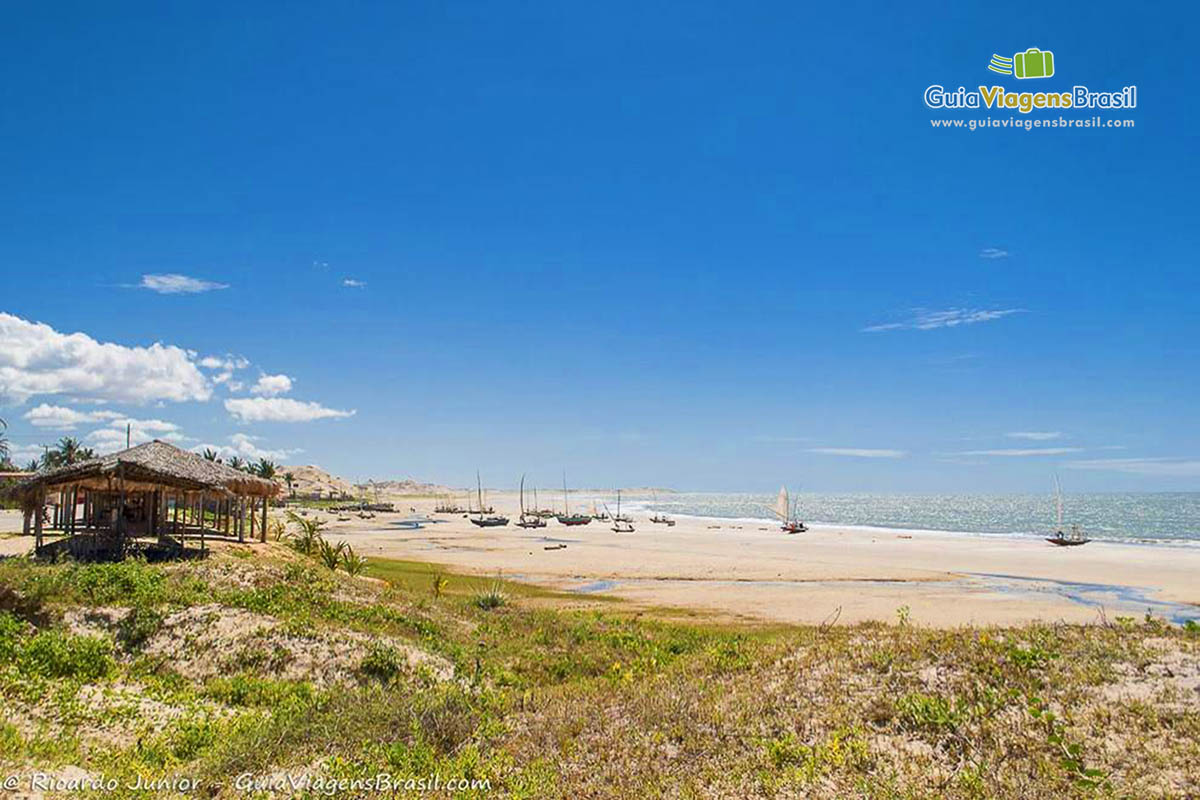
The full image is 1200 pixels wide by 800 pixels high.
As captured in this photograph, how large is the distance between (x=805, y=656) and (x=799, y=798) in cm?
391

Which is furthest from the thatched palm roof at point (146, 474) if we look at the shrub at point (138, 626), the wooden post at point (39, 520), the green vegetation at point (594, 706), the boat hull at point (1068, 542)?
the boat hull at point (1068, 542)

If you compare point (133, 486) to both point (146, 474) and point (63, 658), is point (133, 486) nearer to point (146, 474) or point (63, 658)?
point (146, 474)

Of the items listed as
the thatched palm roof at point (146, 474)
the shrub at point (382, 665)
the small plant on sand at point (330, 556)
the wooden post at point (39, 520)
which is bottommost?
the shrub at point (382, 665)

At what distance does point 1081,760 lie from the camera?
6492mm

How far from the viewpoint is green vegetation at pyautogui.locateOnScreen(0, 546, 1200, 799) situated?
22.5 ft

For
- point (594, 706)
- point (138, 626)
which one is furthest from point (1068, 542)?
point (138, 626)

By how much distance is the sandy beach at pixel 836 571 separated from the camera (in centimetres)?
2806

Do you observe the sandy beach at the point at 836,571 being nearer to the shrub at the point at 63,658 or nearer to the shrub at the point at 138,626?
the shrub at the point at 63,658

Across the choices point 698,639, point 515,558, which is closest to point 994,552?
point 515,558

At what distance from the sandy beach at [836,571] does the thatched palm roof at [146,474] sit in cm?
753

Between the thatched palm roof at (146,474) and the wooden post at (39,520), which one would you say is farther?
the wooden post at (39,520)

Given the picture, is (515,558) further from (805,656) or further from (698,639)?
(805,656)

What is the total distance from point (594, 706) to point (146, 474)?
17.5m

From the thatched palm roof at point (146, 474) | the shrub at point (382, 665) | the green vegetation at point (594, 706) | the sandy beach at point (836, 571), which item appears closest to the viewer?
the green vegetation at point (594, 706)
